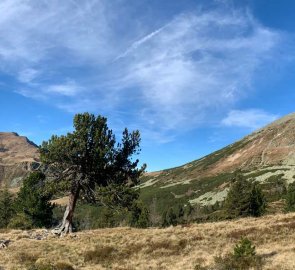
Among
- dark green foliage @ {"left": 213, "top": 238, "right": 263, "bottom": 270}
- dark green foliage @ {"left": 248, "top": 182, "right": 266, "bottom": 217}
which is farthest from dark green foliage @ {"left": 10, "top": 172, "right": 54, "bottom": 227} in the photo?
dark green foliage @ {"left": 213, "top": 238, "right": 263, "bottom": 270}

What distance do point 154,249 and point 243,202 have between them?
188 feet

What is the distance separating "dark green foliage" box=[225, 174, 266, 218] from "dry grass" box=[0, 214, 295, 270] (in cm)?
4535

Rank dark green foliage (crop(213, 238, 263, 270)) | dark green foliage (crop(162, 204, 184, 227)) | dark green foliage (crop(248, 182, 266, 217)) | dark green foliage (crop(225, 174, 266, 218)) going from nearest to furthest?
dark green foliage (crop(213, 238, 263, 270))
dark green foliage (crop(225, 174, 266, 218))
dark green foliage (crop(248, 182, 266, 217))
dark green foliage (crop(162, 204, 184, 227))

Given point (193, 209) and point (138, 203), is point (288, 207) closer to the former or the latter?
point (138, 203)

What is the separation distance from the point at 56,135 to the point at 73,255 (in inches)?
699

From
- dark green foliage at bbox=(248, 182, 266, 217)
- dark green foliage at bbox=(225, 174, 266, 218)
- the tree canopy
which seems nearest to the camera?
the tree canopy

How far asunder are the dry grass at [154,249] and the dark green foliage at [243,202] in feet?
149

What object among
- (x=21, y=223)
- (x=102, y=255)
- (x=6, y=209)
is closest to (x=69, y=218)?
(x=102, y=255)

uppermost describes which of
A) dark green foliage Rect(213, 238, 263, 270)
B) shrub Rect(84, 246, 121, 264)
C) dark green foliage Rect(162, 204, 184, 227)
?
dark green foliage Rect(162, 204, 184, 227)

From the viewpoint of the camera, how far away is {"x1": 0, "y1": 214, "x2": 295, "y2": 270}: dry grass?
82.4 ft

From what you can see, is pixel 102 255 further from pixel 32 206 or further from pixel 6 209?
pixel 6 209

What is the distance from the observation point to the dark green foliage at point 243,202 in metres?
83.4

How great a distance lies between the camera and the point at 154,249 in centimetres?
3075

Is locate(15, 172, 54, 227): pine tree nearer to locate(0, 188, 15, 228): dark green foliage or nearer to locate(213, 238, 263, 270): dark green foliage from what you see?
locate(0, 188, 15, 228): dark green foliage
